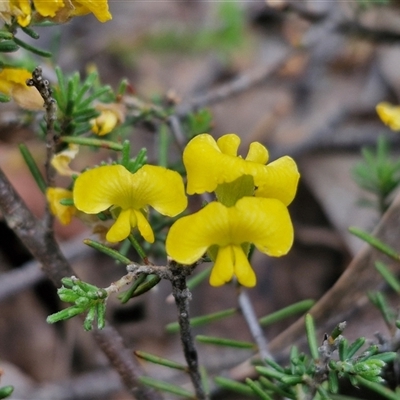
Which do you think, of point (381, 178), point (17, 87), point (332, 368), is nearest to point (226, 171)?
point (332, 368)

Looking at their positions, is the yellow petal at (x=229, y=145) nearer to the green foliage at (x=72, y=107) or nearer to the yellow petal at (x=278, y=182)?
the yellow petal at (x=278, y=182)

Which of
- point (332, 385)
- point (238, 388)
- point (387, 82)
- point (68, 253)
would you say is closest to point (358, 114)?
point (387, 82)

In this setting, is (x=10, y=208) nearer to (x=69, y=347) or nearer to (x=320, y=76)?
(x=69, y=347)

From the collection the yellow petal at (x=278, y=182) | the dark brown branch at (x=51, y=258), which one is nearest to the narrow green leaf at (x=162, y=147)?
the dark brown branch at (x=51, y=258)

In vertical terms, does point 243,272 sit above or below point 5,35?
below

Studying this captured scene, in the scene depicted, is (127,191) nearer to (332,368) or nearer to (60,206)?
(60,206)

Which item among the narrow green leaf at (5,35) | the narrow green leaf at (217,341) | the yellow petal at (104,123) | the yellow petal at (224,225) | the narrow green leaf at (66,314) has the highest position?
the narrow green leaf at (5,35)

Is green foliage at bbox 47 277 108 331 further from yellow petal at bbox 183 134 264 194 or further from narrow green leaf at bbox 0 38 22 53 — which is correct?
narrow green leaf at bbox 0 38 22 53
